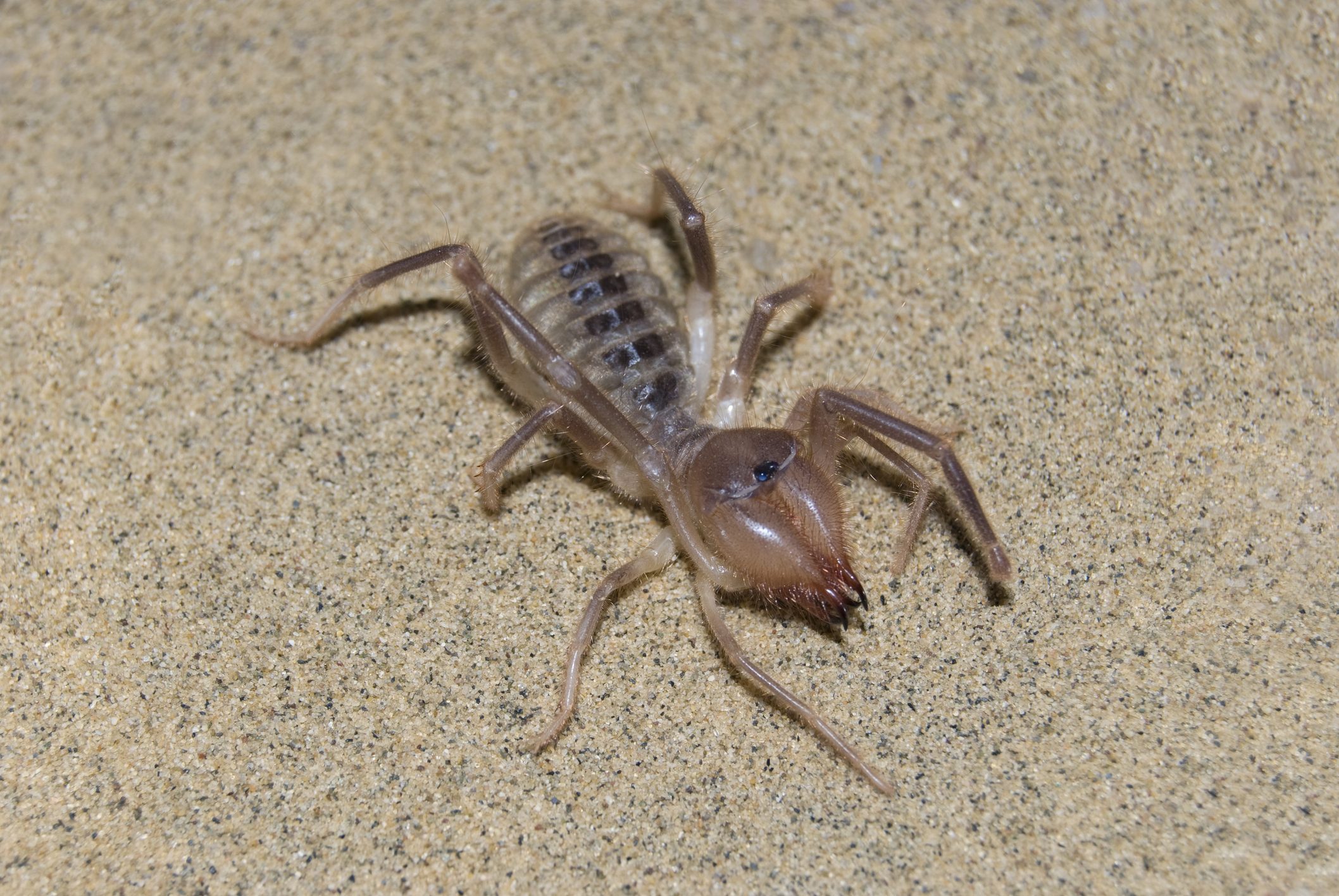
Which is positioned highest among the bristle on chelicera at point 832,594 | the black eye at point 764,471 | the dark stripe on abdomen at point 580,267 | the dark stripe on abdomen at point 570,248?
the dark stripe on abdomen at point 570,248

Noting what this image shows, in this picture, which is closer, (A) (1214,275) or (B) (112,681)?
(B) (112,681)

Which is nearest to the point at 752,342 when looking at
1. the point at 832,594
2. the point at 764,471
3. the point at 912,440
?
the point at 764,471

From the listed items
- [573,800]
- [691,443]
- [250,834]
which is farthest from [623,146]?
[250,834]

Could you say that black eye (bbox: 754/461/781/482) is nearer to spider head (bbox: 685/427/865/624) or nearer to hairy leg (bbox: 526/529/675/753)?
spider head (bbox: 685/427/865/624)

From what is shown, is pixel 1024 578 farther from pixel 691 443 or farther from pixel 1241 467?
pixel 691 443

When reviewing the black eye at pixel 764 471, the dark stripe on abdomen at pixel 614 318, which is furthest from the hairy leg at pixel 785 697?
the dark stripe on abdomen at pixel 614 318

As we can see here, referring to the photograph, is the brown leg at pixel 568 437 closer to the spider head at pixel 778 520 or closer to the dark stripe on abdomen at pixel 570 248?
the spider head at pixel 778 520
